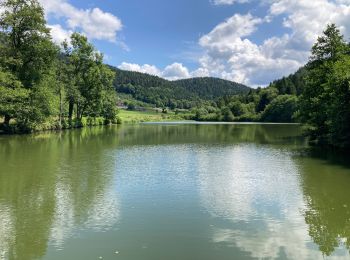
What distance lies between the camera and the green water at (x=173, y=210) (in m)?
10.8

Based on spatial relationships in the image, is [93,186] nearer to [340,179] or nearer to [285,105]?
[340,179]

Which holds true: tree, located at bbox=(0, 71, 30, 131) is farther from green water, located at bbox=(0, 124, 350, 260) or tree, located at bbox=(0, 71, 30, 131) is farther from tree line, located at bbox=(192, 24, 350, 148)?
tree line, located at bbox=(192, 24, 350, 148)

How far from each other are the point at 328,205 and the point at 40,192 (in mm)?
13033

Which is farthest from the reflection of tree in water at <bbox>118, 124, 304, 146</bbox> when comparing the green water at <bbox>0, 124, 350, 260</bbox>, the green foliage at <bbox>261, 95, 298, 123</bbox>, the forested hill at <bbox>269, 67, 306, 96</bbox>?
the forested hill at <bbox>269, 67, 306, 96</bbox>

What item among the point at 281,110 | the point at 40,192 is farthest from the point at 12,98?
the point at 281,110

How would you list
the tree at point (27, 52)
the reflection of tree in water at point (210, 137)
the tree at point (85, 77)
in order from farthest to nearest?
1. the tree at point (85, 77)
2. the tree at point (27, 52)
3. the reflection of tree in water at point (210, 137)

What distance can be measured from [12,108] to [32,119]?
6.21 meters

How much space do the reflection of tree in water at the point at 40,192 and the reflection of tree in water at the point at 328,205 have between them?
822 cm

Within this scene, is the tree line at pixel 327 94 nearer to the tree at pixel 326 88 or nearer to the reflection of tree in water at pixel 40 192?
the tree at pixel 326 88

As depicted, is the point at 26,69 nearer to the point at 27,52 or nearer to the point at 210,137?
the point at 27,52

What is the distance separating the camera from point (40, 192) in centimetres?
1769

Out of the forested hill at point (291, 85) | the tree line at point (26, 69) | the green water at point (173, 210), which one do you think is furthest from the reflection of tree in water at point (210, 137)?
the forested hill at point (291, 85)

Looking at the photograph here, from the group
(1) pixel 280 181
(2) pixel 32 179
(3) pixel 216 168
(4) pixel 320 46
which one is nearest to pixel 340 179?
(1) pixel 280 181

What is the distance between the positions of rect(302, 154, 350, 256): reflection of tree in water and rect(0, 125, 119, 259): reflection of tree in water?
8.22 metres
